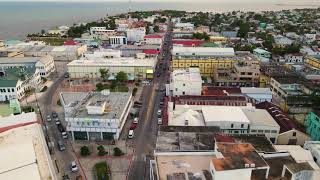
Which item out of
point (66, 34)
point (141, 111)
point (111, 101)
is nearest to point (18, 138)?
point (111, 101)

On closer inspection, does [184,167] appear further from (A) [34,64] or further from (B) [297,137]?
(A) [34,64]

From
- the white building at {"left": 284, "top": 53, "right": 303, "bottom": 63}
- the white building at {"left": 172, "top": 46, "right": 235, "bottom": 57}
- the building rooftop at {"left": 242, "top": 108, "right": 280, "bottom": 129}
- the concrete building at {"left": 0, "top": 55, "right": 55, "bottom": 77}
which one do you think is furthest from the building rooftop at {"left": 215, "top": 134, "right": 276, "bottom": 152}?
A: the white building at {"left": 284, "top": 53, "right": 303, "bottom": 63}

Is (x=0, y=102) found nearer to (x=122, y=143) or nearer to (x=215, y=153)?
(x=122, y=143)

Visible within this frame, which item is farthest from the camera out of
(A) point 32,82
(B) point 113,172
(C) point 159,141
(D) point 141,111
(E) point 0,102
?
(A) point 32,82

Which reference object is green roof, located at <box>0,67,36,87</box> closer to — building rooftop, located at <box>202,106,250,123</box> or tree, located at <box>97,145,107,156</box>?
tree, located at <box>97,145,107,156</box>

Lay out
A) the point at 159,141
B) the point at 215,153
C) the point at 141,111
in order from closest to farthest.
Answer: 1. the point at 215,153
2. the point at 159,141
3. the point at 141,111

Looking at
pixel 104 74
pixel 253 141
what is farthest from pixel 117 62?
pixel 253 141

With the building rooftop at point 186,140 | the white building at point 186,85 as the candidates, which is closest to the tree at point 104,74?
the white building at point 186,85
